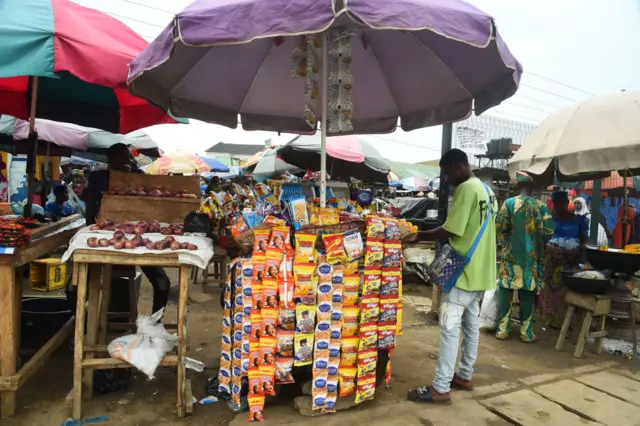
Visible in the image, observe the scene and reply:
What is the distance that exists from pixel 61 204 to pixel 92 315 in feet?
16.9

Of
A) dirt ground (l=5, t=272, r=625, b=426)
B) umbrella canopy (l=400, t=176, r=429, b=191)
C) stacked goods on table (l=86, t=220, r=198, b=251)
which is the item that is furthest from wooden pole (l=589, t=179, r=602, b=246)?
umbrella canopy (l=400, t=176, r=429, b=191)

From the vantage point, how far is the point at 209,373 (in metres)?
3.97

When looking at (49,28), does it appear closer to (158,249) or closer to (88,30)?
(88,30)

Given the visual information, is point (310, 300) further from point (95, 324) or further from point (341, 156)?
point (341, 156)

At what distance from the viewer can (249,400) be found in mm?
3133

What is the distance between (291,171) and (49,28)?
1045cm

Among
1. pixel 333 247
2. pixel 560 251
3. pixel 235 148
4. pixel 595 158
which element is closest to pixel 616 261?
pixel 560 251

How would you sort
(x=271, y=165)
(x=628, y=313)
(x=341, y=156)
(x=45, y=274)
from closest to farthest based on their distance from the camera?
(x=628, y=313) < (x=45, y=274) < (x=341, y=156) < (x=271, y=165)

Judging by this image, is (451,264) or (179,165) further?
(179,165)

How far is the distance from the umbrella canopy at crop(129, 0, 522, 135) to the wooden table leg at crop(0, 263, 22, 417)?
161 cm

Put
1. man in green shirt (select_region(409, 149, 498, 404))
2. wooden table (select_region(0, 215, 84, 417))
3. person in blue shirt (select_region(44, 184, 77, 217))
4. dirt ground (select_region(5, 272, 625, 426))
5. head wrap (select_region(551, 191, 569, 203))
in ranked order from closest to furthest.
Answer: wooden table (select_region(0, 215, 84, 417)) < dirt ground (select_region(5, 272, 625, 426)) < man in green shirt (select_region(409, 149, 498, 404)) < head wrap (select_region(551, 191, 569, 203)) < person in blue shirt (select_region(44, 184, 77, 217))

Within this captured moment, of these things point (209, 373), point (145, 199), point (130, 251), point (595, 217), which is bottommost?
point (209, 373)

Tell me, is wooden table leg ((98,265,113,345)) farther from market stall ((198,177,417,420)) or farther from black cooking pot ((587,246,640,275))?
black cooking pot ((587,246,640,275))

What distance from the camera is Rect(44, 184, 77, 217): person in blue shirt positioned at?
7.48 metres
